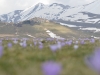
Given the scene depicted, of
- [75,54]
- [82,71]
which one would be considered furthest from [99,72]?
[75,54]

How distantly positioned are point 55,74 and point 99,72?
56 centimetres

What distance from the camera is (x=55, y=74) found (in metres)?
2.92

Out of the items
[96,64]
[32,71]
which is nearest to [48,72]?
[96,64]

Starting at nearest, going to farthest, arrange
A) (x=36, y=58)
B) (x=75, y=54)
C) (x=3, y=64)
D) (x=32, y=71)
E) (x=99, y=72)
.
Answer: (x=99, y=72) → (x=32, y=71) → (x=3, y=64) → (x=36, y=58) → (x=75, y=54)

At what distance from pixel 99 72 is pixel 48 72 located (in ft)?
2.16

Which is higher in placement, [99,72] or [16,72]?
[99,72]

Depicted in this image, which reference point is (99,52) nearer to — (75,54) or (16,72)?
(16,72)

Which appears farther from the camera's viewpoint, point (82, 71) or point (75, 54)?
point (75, 54)

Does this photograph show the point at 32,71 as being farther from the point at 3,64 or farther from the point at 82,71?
the point at 3,64

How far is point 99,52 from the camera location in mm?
3084

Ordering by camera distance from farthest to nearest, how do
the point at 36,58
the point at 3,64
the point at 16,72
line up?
the point at 36,58 → the point at 3,64 → the point at 16,72

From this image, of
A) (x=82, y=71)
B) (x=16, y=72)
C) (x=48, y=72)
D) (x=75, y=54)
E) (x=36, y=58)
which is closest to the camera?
(x=48, y=72)

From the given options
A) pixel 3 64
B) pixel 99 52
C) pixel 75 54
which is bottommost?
pixel 75 54

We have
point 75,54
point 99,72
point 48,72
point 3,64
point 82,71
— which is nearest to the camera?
point 48,72
